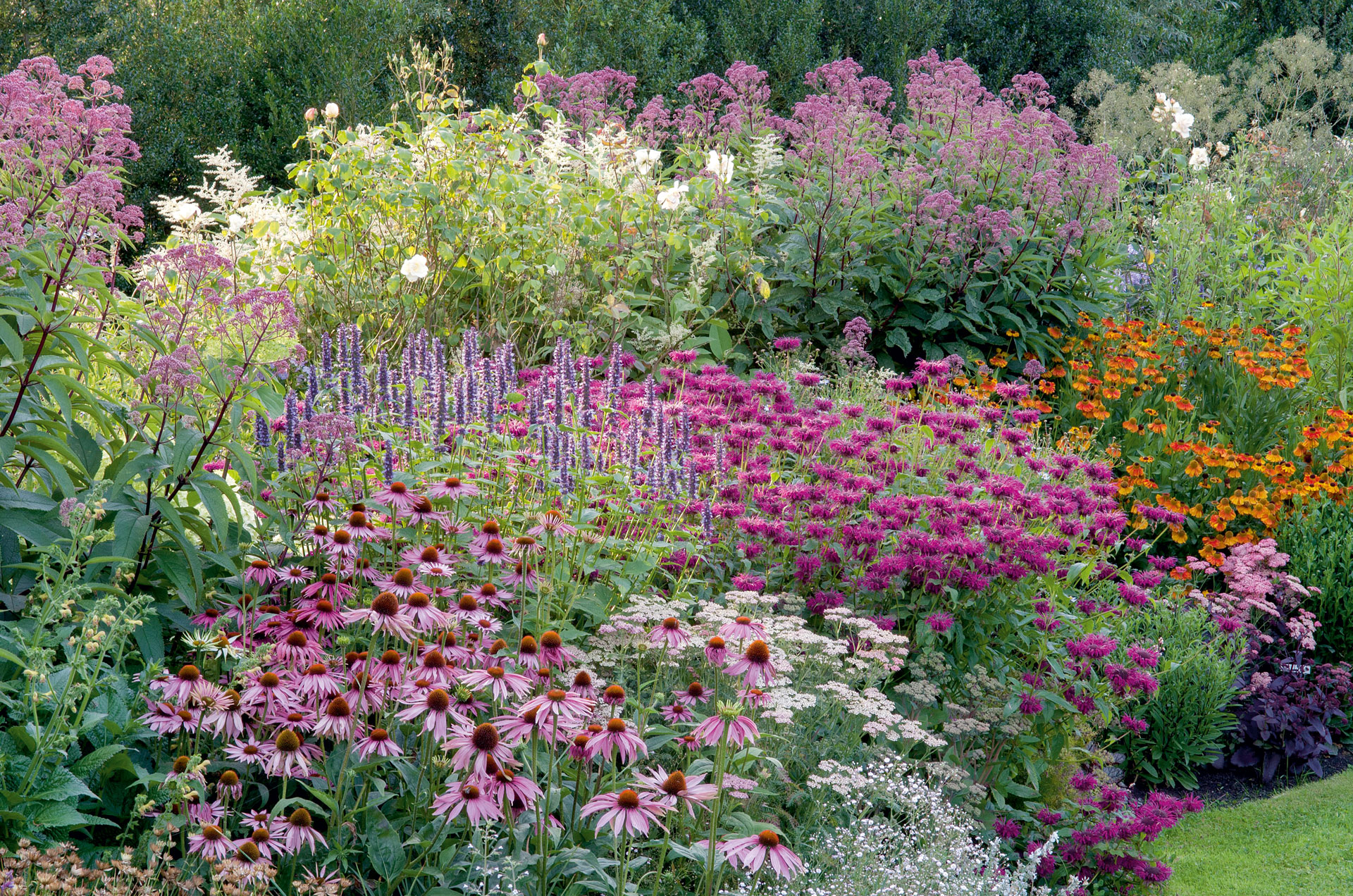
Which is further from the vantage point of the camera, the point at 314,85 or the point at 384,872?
the point at 314,85

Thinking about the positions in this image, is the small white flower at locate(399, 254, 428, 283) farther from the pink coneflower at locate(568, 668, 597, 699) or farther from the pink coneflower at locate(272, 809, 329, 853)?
the pink coneflower at locate(272, 809, 329, 853)

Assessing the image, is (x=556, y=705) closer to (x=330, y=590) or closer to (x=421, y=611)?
(x=421, y=611)

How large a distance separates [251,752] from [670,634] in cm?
95

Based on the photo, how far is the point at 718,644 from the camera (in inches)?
88.7

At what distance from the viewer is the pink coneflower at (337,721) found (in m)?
2.11

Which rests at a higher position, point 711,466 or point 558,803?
point 711,466

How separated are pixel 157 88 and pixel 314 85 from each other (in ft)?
4.17

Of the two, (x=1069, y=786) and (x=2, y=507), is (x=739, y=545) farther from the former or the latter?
(x=2, y=507)

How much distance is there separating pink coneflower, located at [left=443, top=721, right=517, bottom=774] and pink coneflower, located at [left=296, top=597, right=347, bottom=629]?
18.5 inches

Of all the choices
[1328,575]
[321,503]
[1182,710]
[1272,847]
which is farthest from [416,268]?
[1328,575]

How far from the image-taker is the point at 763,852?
6.39ft

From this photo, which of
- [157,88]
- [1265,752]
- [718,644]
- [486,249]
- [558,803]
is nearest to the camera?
[718,644]

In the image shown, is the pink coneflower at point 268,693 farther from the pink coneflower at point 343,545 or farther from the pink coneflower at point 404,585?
the pink coneflower at point 343,545

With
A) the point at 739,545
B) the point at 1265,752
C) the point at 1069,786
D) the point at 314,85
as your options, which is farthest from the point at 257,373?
the point at 314,85
